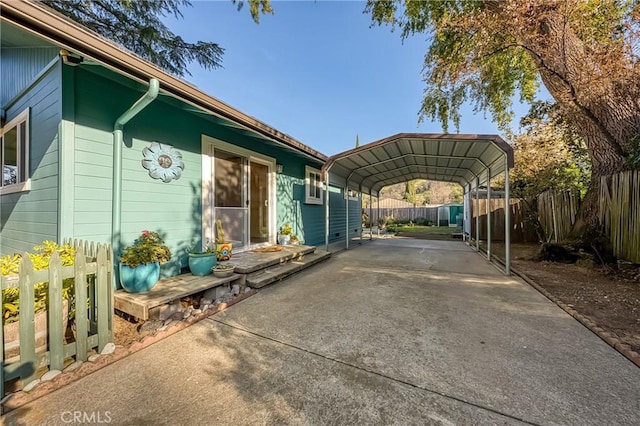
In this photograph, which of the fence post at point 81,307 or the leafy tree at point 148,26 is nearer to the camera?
the fence post at point 81,307

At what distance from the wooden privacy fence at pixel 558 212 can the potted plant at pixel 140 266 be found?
8583 millimetres

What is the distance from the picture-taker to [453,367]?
2.01 m

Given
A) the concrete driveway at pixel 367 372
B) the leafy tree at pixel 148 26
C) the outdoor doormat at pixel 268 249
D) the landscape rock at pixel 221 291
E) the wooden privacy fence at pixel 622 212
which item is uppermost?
the leafy tree at pixel 148 26

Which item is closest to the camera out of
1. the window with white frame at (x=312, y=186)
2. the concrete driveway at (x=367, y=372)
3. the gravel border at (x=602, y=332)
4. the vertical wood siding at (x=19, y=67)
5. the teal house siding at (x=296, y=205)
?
the concrete driveway at (x=367, y=372)

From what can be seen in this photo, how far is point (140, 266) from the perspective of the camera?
121 inches

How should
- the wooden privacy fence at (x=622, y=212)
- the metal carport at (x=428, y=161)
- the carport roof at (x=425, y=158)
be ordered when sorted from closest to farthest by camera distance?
the wooden privacy fence at (x=622, y=212) < the metal carport at (x=428, y=161) < the carport roof at (x=425, y=158)

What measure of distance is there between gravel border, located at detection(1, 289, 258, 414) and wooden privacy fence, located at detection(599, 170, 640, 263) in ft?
22.5

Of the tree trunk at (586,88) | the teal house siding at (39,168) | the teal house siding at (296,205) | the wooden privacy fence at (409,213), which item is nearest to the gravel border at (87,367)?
the teal house siding at (39,168)

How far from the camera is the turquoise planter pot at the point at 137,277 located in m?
3.04

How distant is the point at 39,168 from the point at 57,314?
2585 mm

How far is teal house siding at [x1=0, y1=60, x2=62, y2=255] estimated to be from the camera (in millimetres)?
3027

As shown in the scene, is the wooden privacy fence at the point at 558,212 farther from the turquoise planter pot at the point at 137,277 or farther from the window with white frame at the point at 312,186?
the turquoise planter pot at the point at 137,277

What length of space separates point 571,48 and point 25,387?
9305 mm

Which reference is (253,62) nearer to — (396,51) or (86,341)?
(396,51)
